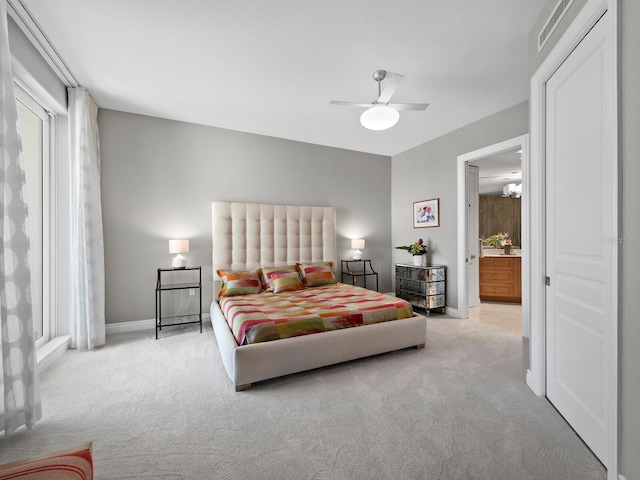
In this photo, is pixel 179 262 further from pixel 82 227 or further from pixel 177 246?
pixel 82 227

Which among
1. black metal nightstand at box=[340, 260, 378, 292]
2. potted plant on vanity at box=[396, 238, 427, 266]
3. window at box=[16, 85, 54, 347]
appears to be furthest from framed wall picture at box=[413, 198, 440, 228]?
window at box=[16, 85, 54, 347]

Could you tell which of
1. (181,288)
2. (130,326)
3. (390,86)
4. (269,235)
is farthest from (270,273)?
(390,86)

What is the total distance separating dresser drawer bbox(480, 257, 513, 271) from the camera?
5.33 m

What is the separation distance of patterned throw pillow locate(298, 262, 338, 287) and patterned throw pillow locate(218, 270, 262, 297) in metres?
0.69

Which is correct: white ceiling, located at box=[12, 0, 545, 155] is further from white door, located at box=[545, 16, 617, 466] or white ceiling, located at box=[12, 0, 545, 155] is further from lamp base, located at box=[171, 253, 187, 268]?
lamp base, located at box=[171, 253, 187, 268]

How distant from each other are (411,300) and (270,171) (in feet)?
10.1

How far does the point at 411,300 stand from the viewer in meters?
4.74

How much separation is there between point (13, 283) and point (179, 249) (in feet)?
6.30

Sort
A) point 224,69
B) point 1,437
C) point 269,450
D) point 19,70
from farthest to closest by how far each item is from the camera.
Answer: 1. point 224,69
2. point 19,70
3. point 1,437
4. point 269,450

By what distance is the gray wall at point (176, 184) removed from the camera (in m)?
3.70

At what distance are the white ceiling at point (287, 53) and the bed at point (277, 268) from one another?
4.81 ft

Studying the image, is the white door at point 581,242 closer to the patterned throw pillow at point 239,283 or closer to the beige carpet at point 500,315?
the beige carpet at point 500,315

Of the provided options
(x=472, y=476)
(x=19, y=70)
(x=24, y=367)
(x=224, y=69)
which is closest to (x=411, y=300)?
(x=472, y=476)

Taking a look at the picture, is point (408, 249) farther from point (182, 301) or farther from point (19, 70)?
point (19, 70)
